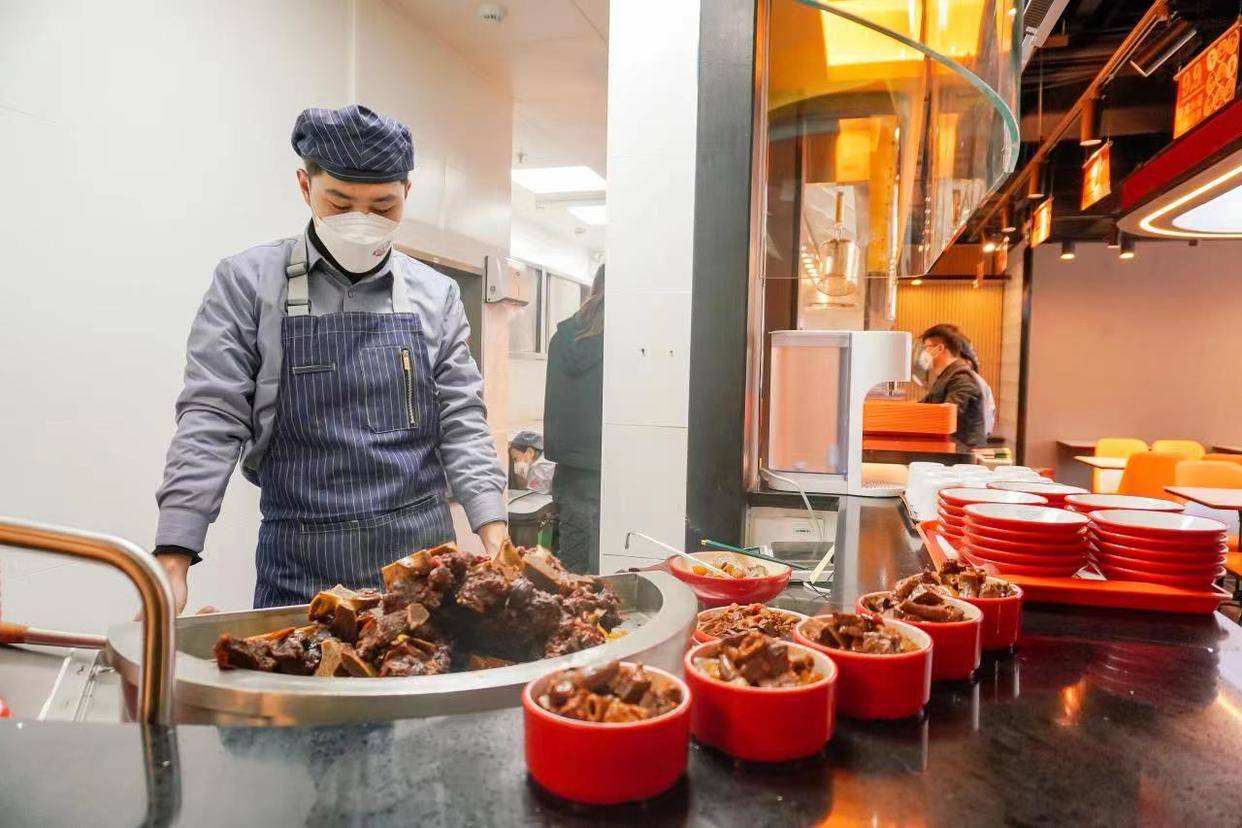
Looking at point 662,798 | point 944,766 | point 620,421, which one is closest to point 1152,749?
point 944,766

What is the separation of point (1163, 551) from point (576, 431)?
258 centimetres

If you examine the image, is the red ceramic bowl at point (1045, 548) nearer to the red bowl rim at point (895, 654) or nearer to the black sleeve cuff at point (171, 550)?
the red bowl rim at point (895, 654)

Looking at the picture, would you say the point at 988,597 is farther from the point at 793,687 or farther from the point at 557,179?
the point at 557,179

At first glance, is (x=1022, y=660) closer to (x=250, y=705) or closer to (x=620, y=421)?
(x=250, y=705)

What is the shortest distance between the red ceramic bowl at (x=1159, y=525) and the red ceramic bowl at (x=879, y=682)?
3.11ft

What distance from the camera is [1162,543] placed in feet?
5.08

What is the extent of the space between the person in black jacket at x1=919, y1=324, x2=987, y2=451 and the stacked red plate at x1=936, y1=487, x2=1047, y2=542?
3.98m

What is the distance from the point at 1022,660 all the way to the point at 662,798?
0.75 meters

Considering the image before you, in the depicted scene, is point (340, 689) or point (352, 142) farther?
point (352, 142)

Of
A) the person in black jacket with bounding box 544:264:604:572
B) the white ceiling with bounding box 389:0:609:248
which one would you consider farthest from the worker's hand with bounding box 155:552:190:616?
the white ceiling with bounding box 389:0:609:248

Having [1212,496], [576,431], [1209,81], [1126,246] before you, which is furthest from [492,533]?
[1126,246]

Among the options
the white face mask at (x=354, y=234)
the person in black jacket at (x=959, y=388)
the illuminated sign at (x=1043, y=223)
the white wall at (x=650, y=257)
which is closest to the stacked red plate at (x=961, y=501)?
the white wall at (x=650, y=257)

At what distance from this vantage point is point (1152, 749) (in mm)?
892

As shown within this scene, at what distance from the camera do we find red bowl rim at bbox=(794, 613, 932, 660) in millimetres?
908
